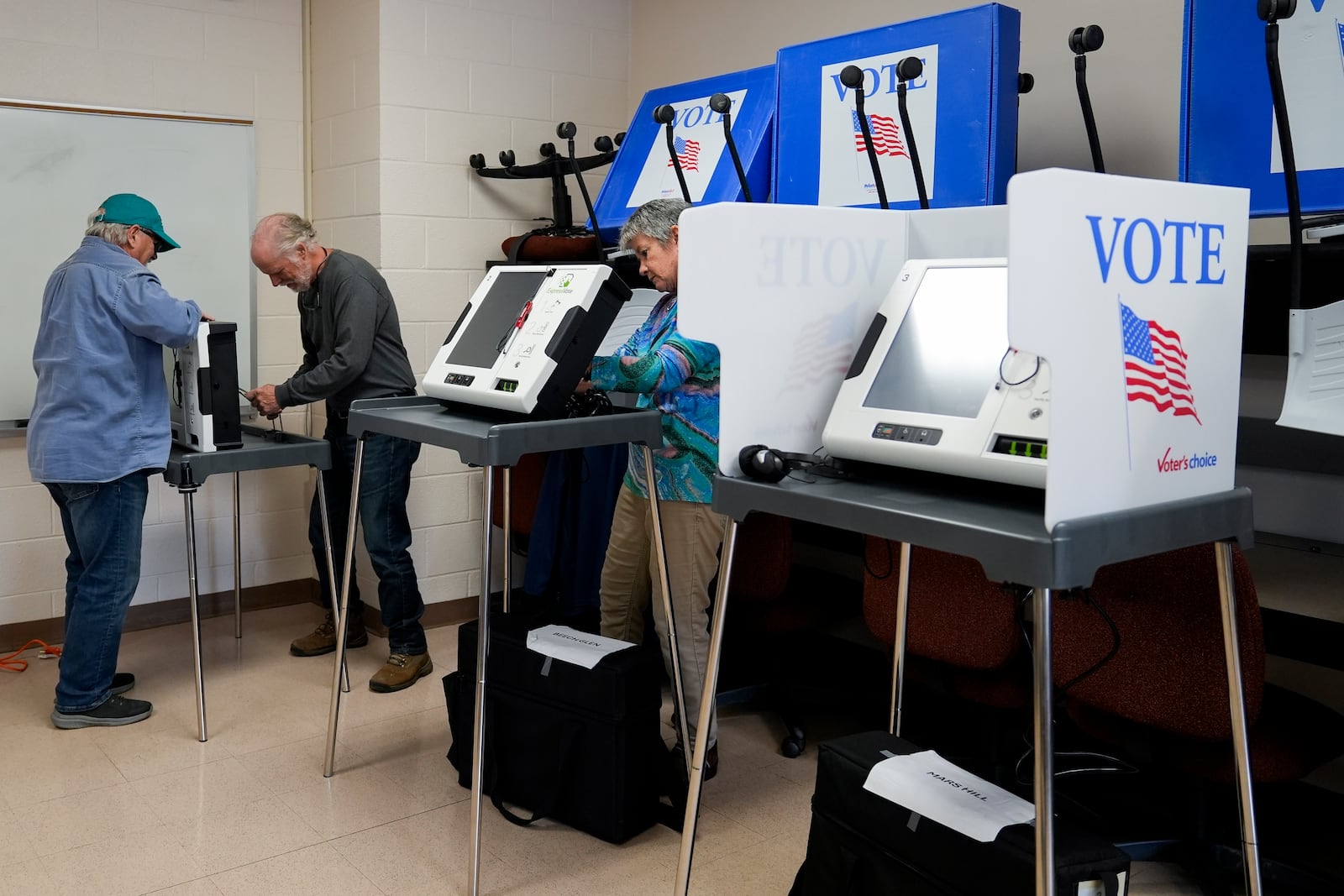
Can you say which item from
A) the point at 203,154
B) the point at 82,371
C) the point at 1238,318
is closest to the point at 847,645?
the point at 1238,318

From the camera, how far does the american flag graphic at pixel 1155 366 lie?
4.79ft

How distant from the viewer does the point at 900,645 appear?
2.26m

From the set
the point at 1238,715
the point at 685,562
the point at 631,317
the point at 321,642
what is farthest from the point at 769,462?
the point at 321,642

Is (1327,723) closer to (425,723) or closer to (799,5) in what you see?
(425,723)

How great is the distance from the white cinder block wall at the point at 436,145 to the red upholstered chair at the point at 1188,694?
2399 mm

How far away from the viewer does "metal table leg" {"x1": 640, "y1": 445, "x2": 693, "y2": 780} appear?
251 centimetres

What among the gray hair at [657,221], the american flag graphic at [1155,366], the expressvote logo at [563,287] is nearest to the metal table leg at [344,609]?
the expressvote logo at [563,287]

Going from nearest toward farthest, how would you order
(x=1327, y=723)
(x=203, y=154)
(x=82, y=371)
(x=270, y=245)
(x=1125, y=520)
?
(x=1125, y=520) < (x=1327, y=723) < (x=82, y=371) < (x=270, y=245) < (x=203, y=154)

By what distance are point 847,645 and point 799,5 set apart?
1998 mm

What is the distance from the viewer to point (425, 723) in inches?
123

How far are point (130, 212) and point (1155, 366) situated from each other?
2.62m

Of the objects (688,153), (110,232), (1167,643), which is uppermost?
A: (688,153)

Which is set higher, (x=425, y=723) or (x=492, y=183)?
(x=492, y=183)

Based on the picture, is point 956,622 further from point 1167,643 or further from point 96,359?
point 96,359
